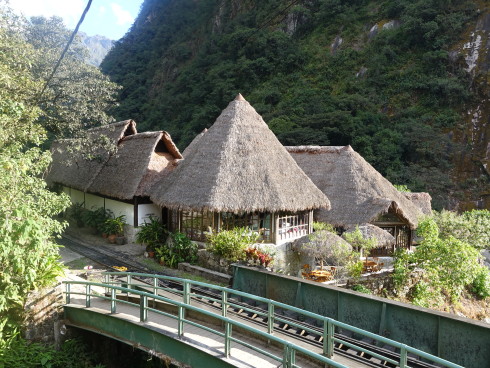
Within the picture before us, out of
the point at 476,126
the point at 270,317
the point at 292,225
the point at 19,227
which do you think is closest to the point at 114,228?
the point at 292,225

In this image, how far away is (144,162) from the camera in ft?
56.6

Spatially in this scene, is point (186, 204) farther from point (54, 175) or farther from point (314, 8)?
point (314, 8)

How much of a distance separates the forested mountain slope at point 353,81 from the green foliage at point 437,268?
1625 cm

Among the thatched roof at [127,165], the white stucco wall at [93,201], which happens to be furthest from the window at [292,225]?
the white stucco wall at [93,201]

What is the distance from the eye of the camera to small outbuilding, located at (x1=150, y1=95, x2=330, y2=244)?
13.8m

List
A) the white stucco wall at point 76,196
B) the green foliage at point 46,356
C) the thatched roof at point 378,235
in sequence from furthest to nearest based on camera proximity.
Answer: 1. the white stucco wall at point 76,196
2. the thatched roof at point 378,235
3. the green foliage at point 46,356

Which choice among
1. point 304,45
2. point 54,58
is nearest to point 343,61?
point 304,45

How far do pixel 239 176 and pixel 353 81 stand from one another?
2957 centimetres

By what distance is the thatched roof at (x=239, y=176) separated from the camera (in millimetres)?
13781

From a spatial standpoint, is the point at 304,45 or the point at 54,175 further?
the point at 304,45

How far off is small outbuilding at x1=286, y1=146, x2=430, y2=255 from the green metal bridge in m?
8.84

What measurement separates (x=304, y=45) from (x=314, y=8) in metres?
6.39

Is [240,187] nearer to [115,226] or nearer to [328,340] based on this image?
[115,226]

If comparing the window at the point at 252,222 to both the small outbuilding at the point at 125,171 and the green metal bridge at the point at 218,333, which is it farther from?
the green metal bridge at the point at 218,333
